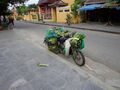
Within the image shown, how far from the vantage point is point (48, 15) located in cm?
4122

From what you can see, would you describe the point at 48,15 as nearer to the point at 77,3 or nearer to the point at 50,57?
the point at 77,3

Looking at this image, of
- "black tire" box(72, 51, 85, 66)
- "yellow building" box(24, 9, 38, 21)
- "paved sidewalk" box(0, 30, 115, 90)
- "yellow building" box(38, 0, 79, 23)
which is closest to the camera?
"paved sidewalk" box(0, 30, 115, 90)

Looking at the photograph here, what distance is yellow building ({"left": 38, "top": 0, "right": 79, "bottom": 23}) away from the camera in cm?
3123

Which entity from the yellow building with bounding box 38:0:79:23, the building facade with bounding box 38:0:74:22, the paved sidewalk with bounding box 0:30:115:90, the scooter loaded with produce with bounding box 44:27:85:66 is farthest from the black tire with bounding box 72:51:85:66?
the building facade with bounding box 38:0:74:22

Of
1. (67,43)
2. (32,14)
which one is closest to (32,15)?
(32,14)

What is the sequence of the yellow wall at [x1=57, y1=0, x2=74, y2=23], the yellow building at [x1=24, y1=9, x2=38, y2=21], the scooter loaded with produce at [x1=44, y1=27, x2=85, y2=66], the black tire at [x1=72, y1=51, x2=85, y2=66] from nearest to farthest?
1. the black tire at [x1=72, y1=51, x2=85, y2=66]
2. the scooter loaded with produce at [x1=44, y1=27, x2=85, y2=66]
3. the yellow wall at [x1=57, y1=0, x2=74, y2=23]
4. the yellow building at [x1=24, y1=9, x2=38, y2=21]

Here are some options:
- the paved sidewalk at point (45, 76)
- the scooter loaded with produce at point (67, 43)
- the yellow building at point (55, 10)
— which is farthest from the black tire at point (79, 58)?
the yellow building at point (55, 10)

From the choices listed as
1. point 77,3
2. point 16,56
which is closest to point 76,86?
point 16,56

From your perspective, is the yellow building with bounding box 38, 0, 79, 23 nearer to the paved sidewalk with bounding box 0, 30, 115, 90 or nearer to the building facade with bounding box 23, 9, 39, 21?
the building facade with bounding box 23, 9, 39, 21

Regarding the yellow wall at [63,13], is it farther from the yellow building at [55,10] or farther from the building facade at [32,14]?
the building facade at [32,14]

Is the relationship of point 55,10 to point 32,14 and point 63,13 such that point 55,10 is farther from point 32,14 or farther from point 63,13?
point 32,14

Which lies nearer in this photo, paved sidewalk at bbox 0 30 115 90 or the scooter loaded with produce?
paved sidewalk at bbox 0 30 115 90

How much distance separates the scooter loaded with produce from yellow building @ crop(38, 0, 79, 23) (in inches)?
823

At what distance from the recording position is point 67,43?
303 inches
